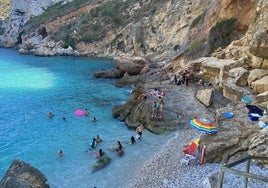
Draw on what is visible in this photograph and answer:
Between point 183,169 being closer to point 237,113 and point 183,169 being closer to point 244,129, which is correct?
point 244,129

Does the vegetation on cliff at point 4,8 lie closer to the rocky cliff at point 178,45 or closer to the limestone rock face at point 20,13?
the limestone rock face at point 20,13

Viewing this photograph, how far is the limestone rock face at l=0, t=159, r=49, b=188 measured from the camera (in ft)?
44.4

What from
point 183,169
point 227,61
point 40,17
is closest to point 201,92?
point 227,61

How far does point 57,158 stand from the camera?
2016 centimetres

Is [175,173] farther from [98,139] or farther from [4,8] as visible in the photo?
[4,8]

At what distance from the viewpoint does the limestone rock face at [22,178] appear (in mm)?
13523

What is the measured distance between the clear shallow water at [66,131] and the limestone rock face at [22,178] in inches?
64.7

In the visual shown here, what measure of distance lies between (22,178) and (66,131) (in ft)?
35.0

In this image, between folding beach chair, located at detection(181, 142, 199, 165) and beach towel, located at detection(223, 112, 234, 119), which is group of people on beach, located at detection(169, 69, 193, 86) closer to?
beach towel, located at detection(223, 112, 234, 119)

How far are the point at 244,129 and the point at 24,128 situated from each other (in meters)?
17.3

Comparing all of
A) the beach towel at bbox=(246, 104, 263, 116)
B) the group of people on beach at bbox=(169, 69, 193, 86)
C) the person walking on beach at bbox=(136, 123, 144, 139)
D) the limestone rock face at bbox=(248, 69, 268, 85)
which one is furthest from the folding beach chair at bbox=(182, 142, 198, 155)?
the group of people on beach at bbox=(169, 69, 193, 86)

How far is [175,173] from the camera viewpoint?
15703 millimetres

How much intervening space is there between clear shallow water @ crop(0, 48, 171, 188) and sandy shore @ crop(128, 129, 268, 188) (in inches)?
36.9

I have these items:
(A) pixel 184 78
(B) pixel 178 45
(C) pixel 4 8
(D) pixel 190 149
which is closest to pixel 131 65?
(A) pixel 184 78
